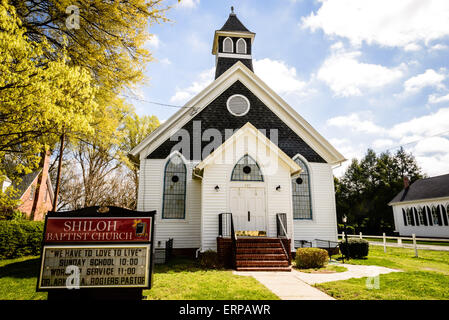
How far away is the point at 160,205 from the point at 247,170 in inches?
181

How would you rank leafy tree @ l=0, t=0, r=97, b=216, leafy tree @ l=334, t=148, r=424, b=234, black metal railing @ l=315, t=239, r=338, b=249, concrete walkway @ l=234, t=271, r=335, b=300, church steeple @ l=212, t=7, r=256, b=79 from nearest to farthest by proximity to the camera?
leafy tree @ l=0, t=0, r=97, b=216, concrete walkway @ l=234, t=271, r=335, b=300, black metal railing @ l=315, t=239, r=338, b=249, church steeple @ l=212, t=7, r=256, b=79, leafy tree @ l=334, t=148, r=424, b=234

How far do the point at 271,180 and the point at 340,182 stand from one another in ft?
146

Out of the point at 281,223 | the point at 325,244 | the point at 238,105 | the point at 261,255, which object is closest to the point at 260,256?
the point at 261,255

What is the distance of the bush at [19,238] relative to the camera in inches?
456

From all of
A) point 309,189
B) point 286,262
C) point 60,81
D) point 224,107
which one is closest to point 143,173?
point 224,107

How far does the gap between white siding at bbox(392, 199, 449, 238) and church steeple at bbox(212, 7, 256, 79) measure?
24.7 meters

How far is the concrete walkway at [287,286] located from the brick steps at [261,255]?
0.39 meters

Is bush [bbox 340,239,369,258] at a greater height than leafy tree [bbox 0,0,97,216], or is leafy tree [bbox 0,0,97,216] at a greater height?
leafy tree [bbox 0,0,97,216]

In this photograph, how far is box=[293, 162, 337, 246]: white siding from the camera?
13164 mm

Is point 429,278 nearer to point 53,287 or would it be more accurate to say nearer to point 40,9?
point 53,287

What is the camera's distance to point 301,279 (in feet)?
25.5

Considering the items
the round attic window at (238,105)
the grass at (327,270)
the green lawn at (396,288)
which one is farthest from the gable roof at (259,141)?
the green lawn at (396,288)

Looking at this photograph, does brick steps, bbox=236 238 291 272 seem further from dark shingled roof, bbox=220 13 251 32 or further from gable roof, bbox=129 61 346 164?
dark shingled roof, bbox=220 13 251 32

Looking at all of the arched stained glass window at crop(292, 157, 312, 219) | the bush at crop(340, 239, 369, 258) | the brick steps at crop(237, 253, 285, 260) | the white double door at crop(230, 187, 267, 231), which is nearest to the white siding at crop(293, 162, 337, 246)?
the arched stained glass window at crop(292, 157, 312, 219)
